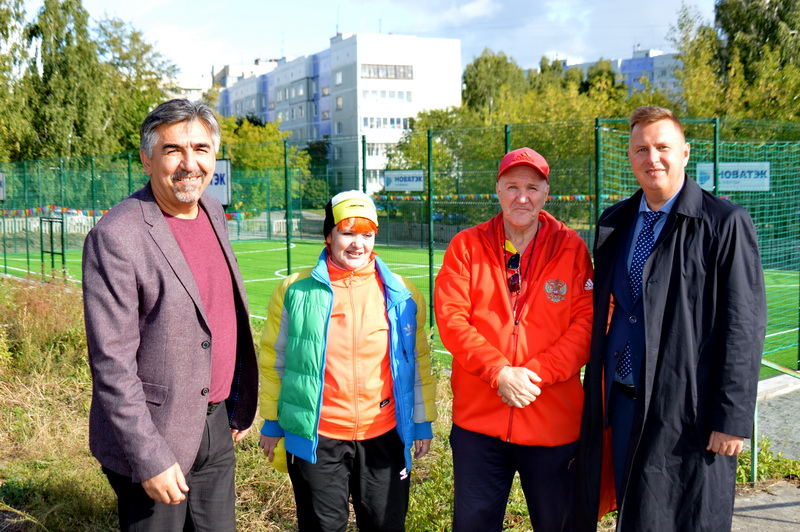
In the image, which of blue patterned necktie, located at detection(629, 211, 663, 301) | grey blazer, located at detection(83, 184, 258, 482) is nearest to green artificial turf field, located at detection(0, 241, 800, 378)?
blue patterned necktie, located at detection(629, 211, 663, 301)

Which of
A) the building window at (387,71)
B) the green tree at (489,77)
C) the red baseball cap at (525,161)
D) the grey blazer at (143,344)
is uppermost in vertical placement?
the building window at (387,71)

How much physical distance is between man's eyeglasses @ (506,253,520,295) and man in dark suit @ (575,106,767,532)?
1.11ft

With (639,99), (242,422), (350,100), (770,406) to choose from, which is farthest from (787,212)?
(350,100)

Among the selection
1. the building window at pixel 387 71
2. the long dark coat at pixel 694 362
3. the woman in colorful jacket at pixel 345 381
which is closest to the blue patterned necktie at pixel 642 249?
the long dark coat at pixel 694 362

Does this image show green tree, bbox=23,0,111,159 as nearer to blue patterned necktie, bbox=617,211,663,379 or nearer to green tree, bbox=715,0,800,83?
green tree, bbox=715,0,800,83

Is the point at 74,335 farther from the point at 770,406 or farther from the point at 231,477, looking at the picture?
the point at 770,406

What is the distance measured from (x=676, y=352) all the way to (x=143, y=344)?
191 cm

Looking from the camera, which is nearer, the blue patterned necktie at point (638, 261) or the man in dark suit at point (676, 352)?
the man in dark suit at point (676, 352)

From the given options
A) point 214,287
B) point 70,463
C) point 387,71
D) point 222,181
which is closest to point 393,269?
point 222,181

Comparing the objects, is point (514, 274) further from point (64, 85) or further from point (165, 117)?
point (64, 85)

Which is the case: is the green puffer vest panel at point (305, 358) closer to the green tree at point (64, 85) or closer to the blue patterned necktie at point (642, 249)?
the blue patterned necktie at point (642, 249)

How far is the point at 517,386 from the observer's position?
3000 mm

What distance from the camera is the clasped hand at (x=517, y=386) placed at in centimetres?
300

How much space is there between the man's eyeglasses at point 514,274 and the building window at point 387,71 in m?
77.9
